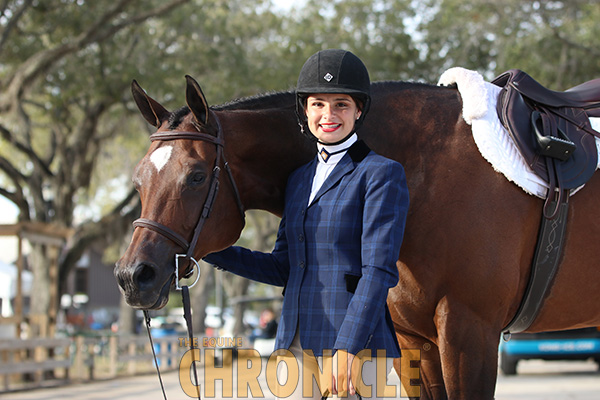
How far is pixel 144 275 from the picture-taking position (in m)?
2.70

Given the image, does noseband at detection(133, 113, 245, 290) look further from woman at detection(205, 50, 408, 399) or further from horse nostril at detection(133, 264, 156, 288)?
woman at detection(205, 50, 408, 399)

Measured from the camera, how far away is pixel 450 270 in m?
3.11

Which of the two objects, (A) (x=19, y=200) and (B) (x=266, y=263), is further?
(A) (x=19, y=200)

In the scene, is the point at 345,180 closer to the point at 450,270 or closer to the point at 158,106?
the point at 450,270

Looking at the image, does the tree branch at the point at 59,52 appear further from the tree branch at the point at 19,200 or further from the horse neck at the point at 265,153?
the horse neck at the point at 265,153

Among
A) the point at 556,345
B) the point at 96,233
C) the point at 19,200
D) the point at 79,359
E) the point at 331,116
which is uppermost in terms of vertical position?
the point at 19,200

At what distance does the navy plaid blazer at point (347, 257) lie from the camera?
2.44 metres

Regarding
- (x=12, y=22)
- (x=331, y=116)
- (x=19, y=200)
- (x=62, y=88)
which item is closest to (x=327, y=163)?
(x=331, y=116)

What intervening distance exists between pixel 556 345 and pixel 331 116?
38.4ft

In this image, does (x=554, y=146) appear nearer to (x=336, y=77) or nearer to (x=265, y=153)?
(x=336, y=77)

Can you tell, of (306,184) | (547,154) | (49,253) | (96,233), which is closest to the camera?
(306,184)

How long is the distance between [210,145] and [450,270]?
3.79 feet

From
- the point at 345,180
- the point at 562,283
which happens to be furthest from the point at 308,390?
the point at 562,283

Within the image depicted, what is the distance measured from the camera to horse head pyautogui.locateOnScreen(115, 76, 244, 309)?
2.70 m
